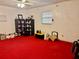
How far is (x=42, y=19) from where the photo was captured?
21.5ft

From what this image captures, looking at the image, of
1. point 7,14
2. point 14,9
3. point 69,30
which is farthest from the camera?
point 14,9

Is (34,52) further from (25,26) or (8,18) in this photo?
(8,18)

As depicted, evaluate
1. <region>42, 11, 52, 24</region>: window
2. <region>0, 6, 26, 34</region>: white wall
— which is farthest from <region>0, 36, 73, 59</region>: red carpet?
<region>0, 6, 26, 34</region>: white wall

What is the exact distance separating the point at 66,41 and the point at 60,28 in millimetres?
829

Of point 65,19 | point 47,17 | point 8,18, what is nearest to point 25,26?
point 8,18

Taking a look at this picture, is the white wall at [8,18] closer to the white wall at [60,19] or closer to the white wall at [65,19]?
the white wall at [60,19]

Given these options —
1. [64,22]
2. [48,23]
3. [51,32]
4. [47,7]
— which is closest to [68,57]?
[64,22]

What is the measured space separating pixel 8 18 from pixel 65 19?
4.01 meters

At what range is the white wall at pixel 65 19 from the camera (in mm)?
4691

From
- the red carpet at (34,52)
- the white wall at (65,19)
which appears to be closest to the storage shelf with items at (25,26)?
the white wall at (65,19)

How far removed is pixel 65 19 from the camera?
513 centimetres

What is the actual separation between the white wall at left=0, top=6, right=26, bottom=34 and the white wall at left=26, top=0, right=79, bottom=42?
2.43 metres

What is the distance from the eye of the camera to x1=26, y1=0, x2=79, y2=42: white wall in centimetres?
469

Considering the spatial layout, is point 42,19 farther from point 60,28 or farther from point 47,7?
point 60,28
